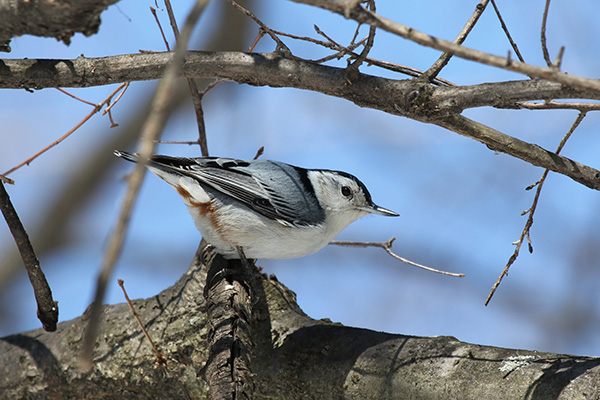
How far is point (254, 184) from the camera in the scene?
2.42 metres

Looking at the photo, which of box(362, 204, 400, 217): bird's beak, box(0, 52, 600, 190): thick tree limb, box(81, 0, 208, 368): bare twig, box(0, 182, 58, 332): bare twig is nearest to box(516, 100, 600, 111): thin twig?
box(0, 52, 600, 190): thick tree limb

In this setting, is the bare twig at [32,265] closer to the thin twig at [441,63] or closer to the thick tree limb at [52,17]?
the thick tree limb at [52,17]

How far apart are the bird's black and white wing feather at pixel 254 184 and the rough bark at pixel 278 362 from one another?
0.94 ft

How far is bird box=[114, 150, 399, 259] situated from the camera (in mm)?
2244

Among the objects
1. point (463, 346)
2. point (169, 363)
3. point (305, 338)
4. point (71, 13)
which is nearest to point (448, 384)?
point (463, 346)

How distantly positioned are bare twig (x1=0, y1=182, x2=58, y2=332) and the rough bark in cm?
24

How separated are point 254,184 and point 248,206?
12 centimetres

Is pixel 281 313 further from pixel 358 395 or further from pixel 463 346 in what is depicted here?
pixel 463 346

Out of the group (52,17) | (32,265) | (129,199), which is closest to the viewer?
(129,199)

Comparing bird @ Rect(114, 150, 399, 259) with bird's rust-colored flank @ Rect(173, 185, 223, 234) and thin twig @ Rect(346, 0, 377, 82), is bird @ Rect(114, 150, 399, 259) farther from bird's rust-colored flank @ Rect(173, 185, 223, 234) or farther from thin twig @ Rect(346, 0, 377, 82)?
thin twig @ Rect(346, 0, 377, 82)

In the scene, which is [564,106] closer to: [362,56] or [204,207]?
[362,56]

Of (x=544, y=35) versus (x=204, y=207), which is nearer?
(x=544, y=35)

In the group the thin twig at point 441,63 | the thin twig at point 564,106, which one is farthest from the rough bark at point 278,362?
the thin twig at point 441,63

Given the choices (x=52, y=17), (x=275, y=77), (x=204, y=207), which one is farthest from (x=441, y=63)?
(x=204, y=207)
